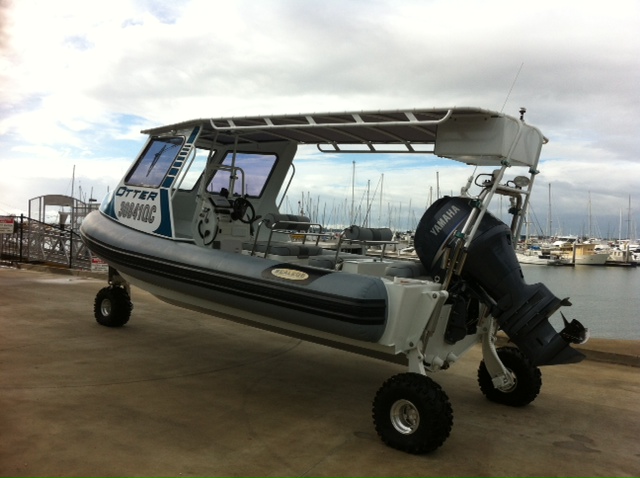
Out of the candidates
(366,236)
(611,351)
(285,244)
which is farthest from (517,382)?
(285,244)

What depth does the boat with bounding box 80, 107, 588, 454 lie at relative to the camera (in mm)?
4312

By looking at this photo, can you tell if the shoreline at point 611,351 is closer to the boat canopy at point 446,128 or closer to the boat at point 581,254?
the boat canopy at point 446,128

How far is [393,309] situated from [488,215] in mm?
1359

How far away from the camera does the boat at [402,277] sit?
14.1ft

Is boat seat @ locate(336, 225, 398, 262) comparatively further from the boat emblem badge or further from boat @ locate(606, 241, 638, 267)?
boat @ locate(606, 241, 638, 267)

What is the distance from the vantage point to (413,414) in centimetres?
416

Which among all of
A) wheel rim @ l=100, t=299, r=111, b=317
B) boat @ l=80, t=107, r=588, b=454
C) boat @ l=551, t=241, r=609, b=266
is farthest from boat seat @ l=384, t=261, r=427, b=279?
boat @ l=551, t=241, r=609, b=266

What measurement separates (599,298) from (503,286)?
29303 mm

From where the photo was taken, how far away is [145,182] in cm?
686

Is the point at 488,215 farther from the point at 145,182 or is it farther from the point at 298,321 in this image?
the point at 145,182

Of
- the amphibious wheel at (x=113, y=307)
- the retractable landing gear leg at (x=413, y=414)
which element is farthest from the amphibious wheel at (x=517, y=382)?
the amphibious wheel at (x=113, y=307)

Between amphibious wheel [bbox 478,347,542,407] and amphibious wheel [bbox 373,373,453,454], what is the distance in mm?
1559

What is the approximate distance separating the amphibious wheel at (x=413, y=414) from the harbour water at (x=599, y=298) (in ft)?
19.0

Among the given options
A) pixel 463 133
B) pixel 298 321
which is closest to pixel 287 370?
pixel 298 321
